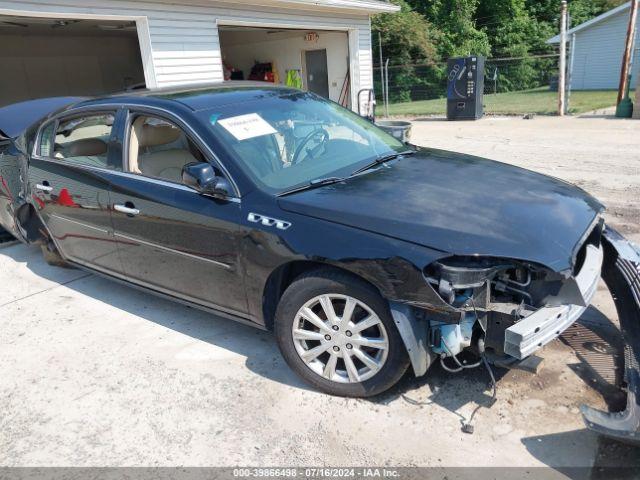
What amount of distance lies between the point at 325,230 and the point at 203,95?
1.62m

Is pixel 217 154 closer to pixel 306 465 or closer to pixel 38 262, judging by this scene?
pixel 306 465

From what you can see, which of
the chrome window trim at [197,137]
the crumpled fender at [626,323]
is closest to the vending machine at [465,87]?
the crumpled fender at [626,323]

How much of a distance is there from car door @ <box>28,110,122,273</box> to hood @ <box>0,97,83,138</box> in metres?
0.78

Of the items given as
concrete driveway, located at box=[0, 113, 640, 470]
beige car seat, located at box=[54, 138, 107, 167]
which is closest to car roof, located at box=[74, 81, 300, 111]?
beige car seat, located at box=[54, 138, 107, 167]

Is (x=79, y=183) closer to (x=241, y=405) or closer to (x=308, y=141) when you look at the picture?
(x=308, y=141)

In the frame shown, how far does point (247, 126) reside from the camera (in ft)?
11.0

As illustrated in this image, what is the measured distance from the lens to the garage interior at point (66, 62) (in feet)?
59.5

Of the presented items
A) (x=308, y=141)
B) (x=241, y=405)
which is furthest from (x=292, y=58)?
(x=241, y=405)

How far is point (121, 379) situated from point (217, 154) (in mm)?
1583

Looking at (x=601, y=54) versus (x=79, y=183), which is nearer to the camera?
(x=79, y=183)

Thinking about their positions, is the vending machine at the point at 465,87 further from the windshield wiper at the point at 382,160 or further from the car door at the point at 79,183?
the car door at the point at 79,183

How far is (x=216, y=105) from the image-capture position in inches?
137

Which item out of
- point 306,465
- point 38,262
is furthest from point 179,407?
point 38,262

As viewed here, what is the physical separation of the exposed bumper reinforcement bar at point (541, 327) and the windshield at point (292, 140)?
57.3 inches
